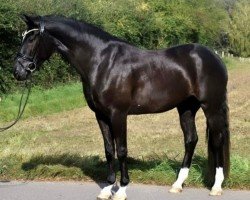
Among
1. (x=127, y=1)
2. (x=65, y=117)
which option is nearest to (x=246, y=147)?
(x=65, y=117)

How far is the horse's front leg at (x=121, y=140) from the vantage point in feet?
19.2

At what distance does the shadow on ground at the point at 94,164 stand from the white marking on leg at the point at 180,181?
0.31 meters

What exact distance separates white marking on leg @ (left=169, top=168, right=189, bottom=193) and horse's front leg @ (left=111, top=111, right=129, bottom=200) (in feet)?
2.15

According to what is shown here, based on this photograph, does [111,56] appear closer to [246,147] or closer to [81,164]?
[81,164]

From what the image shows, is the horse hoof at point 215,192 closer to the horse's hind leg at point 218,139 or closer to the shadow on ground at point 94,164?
the horse's hind leg at point 218,139

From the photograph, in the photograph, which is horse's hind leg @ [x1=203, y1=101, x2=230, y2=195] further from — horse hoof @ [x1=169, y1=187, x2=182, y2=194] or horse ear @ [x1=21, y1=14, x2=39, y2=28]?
horse ear @ [x1=21, y1=14, x2=39, y2=28]

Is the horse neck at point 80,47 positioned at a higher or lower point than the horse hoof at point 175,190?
higher

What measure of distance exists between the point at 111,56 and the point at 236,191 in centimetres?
232

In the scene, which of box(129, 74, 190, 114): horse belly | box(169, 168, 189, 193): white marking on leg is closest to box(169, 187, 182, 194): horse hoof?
box(169, 168, 189, 193): white marking on leg

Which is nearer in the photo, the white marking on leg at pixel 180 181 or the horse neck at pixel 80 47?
the horse neck at pixel 80 47

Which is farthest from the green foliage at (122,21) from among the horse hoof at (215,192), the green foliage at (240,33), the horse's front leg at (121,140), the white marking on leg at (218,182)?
the horse hoof at (215,192)

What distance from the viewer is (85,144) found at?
1088 cm

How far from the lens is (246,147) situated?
388 inches

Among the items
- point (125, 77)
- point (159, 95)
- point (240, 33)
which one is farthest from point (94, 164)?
point (240, 33)
